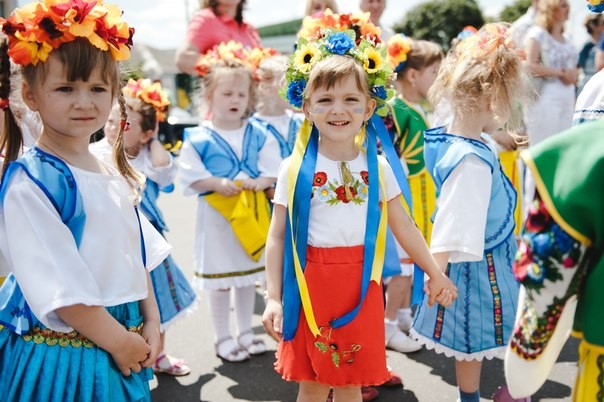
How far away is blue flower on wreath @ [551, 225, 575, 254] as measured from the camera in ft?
4.54

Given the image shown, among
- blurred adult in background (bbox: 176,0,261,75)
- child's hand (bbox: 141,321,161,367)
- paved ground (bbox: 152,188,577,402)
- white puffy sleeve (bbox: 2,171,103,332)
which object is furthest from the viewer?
blurred adult in background (bbox: 176,0,261,75)

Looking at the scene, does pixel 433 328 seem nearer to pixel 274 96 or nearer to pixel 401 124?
pixel 401 124

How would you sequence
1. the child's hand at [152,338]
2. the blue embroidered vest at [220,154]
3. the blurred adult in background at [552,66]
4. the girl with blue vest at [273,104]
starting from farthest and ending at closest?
the blurred adult in background at [552,66] → the girl with blue vest at [273,104] → the blue embroidered vest at [220,154] → the child's hand at [152,338]

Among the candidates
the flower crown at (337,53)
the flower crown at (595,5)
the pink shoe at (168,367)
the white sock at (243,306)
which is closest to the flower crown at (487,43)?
the flower crown at (595,5)

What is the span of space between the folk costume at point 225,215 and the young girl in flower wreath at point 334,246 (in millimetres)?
1394

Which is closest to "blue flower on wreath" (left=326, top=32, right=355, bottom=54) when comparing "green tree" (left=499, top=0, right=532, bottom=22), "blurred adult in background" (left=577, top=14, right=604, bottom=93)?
"blurred adult in background" (left=577, top=14, right=604, bottom=93)

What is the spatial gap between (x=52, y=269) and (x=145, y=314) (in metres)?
0.49

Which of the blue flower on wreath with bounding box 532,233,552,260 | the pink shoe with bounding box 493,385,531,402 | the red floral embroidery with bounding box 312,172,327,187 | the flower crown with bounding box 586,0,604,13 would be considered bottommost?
the pink shoe with bounding box 493,385,531,402

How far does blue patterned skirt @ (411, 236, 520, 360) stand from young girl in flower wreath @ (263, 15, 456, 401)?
1.09 ft

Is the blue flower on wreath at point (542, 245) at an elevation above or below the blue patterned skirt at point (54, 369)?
above

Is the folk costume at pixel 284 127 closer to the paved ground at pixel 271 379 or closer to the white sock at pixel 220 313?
the white sock at pixel 220 313

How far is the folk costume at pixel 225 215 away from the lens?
12.6ft

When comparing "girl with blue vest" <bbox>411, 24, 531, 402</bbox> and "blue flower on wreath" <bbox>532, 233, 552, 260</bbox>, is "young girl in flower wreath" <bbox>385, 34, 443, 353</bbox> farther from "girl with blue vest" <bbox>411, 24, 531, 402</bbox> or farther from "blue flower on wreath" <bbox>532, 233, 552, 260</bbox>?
"blue flower on wreath" <bbox>532, 233, 552, 260</bbox>

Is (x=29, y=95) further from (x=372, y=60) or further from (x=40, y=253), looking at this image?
→ (x=372, y=60)
